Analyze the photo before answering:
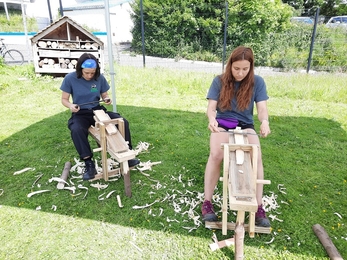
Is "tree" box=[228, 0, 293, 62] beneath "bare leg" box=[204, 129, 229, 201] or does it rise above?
above

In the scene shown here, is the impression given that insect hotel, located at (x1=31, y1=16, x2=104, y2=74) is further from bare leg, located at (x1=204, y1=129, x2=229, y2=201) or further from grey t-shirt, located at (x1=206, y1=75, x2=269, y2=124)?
bare leg, located at (x1=204, y1=129, x2=229, y2=201)

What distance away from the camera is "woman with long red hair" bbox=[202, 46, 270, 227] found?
2.19m

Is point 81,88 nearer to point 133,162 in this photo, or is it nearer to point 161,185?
point 133,162

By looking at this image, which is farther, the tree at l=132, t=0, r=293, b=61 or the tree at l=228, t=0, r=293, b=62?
the tree at l=132, t=0, r=293, b=61

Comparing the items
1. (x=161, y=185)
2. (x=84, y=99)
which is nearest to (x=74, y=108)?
(x=84, y=99)

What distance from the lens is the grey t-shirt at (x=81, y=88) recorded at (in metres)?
2.82

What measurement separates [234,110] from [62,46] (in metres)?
6.01

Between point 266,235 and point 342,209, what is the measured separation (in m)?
0.86

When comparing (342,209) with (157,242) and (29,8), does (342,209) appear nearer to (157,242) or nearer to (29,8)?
(157,242)

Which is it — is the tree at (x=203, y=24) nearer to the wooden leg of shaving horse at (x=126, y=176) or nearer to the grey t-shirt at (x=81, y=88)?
the grey t-shirt at (x=81, y=88)

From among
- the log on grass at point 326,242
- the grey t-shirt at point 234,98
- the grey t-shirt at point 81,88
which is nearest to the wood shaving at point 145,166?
the grey t-shirt at point 81,88

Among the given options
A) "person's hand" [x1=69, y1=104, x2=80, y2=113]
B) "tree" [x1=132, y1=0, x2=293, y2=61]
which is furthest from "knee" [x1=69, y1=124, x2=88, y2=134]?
"tree" [x1=132, y1=0, x2=293, y2=61]

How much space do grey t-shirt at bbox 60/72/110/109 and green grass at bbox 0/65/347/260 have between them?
0.80m

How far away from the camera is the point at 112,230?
2193mm
